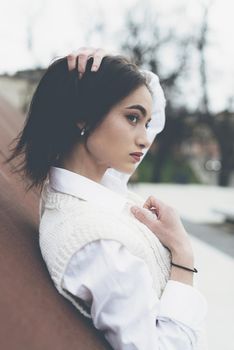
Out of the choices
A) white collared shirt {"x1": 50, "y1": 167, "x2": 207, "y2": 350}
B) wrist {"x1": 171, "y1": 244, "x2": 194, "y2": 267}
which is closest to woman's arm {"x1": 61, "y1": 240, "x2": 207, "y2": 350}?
white collared shirt {"x1": 50, "y1": 167, "x2": 207, "y2": 350}

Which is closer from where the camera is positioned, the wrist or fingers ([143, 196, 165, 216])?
the wrist

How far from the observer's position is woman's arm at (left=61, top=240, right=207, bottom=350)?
1.04m

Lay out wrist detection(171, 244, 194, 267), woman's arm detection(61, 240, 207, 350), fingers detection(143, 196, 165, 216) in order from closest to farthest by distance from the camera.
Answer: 1. woman's arm detection(61, 240, 207, 350)
2. wrist detection(171, 244, 194, 267)
3. fingers detection(143, 196, 165, 216)

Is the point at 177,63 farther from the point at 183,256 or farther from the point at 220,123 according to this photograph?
the point at 183,256

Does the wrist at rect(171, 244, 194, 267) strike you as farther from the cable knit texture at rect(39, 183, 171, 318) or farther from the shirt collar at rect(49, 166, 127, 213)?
the shirt collar at rect(49, 166, 127, 213)

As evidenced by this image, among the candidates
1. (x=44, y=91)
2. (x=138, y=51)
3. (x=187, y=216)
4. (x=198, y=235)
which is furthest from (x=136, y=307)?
(x=138, y=51)

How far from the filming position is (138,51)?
22125 mm

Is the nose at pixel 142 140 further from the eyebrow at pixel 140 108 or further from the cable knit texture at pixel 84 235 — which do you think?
the cable knit texture at pixel 84 235

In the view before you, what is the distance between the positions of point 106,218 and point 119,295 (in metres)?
0.19

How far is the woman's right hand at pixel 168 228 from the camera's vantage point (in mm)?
1280

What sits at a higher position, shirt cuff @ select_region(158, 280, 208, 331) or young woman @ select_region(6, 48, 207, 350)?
young woman @ select_region(6, 48, 207, 350)

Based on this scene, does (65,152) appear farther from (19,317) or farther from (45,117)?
(19,317)

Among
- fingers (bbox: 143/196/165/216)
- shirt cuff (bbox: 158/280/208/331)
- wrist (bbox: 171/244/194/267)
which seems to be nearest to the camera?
shirt cuff (bbox: 158/280/208/331)

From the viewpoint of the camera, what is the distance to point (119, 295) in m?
1.04
